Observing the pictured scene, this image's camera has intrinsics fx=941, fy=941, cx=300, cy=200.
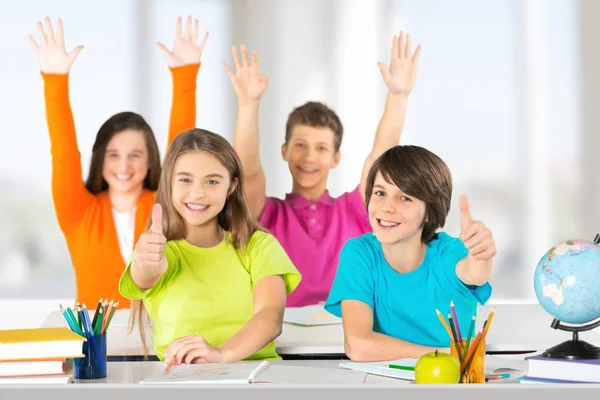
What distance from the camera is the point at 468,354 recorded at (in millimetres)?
2004

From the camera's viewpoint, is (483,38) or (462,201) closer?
(462,201)

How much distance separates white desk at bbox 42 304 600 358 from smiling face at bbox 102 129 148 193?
80 cm

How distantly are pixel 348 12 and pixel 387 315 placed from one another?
3883 mm

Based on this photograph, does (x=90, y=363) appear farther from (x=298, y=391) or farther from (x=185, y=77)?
(x=185, y=77)

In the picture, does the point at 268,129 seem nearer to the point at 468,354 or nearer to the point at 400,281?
the point at 400,281

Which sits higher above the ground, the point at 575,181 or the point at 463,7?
the point at 463,7

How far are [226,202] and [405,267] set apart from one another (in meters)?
0.58

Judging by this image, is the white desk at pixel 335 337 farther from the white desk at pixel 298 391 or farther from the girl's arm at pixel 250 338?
the white desk at pixel 298 391

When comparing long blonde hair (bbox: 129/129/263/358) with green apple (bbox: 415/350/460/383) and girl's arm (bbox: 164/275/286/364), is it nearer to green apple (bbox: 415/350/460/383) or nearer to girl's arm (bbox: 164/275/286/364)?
girl's arm (bbox: 164/275/286/364)

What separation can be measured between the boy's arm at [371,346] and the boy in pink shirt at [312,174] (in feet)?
5.13

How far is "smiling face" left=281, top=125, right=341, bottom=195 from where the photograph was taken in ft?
14.2

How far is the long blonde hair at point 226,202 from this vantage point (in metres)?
2.83

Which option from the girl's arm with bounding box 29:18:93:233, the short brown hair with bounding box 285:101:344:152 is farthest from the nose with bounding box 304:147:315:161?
the girl's arm with bounding box 29:18:93:233

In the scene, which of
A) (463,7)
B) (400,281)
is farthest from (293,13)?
(400,281)
